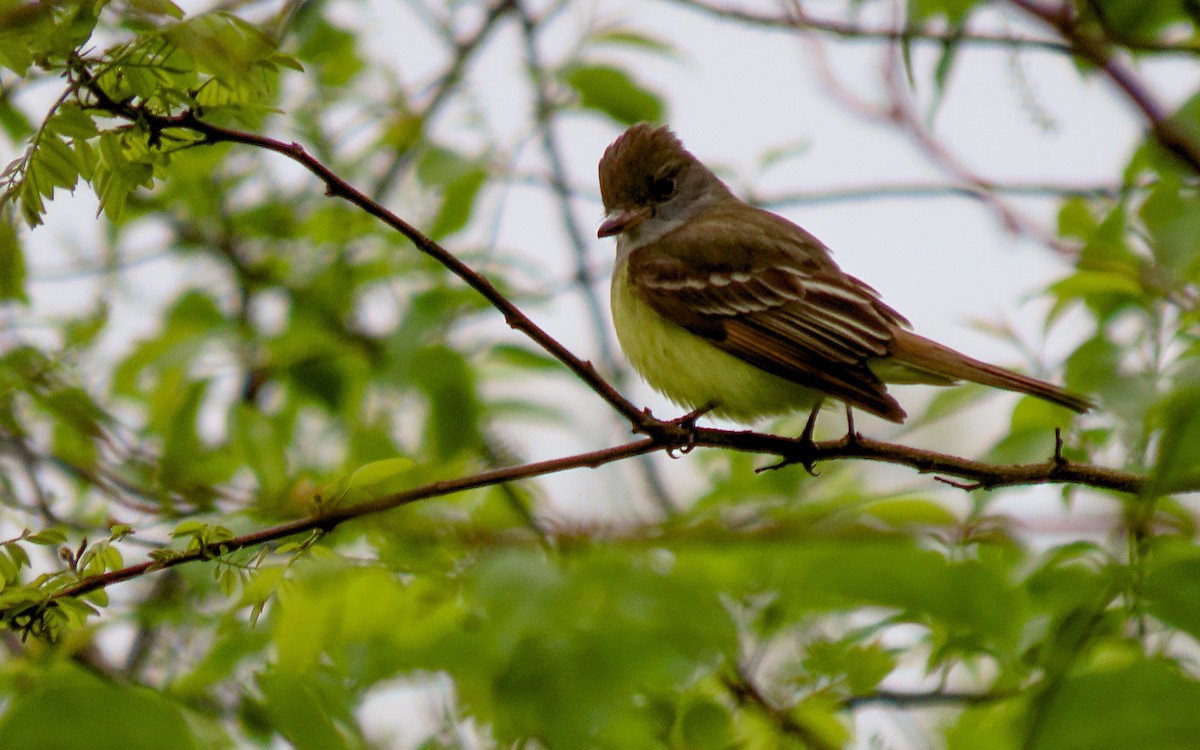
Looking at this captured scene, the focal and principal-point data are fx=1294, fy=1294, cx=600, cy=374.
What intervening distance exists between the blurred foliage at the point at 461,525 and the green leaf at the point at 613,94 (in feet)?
0.04

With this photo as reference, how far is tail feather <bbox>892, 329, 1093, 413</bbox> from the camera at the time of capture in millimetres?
3301

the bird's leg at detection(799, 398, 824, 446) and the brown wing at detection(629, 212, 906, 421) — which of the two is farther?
the brown wing at detection(629, 212, 906, 421)

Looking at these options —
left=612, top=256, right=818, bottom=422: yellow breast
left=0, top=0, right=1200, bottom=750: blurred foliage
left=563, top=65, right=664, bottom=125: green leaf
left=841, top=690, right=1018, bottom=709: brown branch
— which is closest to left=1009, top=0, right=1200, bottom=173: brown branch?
left=0, top=0, right=1200, bottom=750: blurred foliage

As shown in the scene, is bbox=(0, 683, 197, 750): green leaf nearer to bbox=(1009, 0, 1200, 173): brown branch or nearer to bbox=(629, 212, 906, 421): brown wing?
bbox=(1009, 0, 1200, 173): brown branch

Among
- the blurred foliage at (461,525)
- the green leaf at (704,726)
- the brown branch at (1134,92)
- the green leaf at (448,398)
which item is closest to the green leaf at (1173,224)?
the blurred foliage at (461,525)

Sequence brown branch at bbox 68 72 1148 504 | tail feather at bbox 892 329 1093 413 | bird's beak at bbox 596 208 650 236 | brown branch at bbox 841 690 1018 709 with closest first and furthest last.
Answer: brown branch at bbox 68 72 1148 504
tail feather at bbox 892 329 1093 413
brown branch at bbox 841 690 1018 709
bird's beak at bbox 596 208 650 236

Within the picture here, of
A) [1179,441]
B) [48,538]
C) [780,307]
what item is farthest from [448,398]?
[1179,441]

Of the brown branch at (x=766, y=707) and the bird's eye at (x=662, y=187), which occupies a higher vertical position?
the bird's eye at (x=662, y=187)

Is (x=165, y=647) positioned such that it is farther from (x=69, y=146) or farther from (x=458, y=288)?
(x=69, y=146)

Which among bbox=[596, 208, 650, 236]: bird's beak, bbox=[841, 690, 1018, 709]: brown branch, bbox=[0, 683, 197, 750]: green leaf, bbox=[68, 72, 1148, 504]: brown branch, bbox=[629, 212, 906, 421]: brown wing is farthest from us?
bbox=[596, 208, 650, 236]: bird's beak

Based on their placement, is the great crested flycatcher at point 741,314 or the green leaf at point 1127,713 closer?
the green leaf at point 1127,713

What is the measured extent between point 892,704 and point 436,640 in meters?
1.85

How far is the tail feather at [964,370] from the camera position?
3.30 metres

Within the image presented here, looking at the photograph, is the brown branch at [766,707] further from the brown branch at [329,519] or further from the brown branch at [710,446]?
the brown branch at [329,519]
